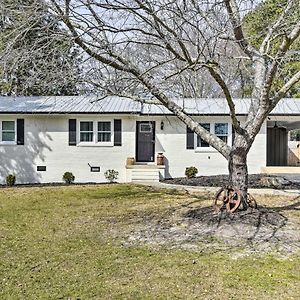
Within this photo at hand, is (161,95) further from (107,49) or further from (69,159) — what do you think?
(69,159)

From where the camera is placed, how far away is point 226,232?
23.4 ft

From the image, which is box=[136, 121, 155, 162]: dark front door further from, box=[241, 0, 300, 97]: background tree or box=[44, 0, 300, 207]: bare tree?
box=[44, 0, 300, 207]: bare tree

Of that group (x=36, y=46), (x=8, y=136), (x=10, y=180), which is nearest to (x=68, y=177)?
(x=10, y=180)

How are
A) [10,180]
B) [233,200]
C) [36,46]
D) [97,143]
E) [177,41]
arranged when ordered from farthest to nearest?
[97,143], [10,180], [233,200], [36,46], [177,41]

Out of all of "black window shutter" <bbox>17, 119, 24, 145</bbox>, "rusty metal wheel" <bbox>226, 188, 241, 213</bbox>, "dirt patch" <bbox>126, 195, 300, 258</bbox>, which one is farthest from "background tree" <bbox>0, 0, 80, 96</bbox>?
"black window shutter" <bbox>17, 119, 24, 145</bbox>

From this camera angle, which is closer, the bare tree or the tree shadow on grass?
the bare tree

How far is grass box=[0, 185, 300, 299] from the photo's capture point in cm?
465

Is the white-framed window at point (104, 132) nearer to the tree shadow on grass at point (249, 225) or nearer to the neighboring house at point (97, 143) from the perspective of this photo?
the neighboring house at point (97, 143)

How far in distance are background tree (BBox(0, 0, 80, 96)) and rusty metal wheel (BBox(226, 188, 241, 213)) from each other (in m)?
3.80

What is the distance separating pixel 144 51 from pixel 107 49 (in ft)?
4.24

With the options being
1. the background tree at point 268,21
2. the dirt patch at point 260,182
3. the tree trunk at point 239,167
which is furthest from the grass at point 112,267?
the dirt patch at point 260,182

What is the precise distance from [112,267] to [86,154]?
11.3m

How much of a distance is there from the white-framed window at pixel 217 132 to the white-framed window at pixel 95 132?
3.70 m

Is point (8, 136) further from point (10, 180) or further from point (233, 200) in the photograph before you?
point (233, 200)
